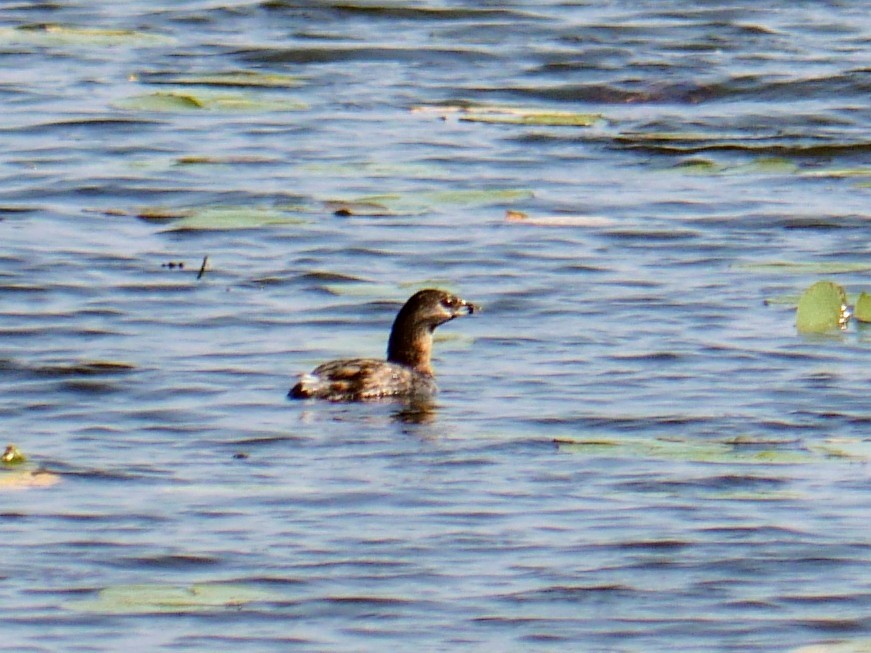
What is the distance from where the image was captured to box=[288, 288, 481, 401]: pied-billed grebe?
11.5 meters

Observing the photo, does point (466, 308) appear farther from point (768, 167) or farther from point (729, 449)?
point (768, 167)

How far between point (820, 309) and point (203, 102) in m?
8.16

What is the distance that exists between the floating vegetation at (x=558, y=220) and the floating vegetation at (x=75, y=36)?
766cm

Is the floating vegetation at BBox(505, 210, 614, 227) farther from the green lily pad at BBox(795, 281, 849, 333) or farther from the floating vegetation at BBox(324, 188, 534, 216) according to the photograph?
the green lily pad at BBox(795, 281, 849, 333)

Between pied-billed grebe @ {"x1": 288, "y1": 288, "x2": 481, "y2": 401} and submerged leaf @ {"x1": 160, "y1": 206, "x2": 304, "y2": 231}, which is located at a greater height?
pied-billed grebe @ {"x1": 288, "y1": 288, "x2": 481, "y2": 401}

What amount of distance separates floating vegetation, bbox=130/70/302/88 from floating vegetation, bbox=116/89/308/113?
373mm

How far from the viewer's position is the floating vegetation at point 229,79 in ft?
68.9

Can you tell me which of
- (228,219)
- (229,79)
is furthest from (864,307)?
(229,79)

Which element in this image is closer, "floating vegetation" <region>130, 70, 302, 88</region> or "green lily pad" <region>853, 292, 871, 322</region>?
"green lily pad" <region>853, 292, 871, 322</region>

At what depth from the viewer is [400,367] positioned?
12.1 meters

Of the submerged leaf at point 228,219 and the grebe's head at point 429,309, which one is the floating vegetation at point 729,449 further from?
the submerged leaf at point 228,219

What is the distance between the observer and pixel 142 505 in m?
9.54

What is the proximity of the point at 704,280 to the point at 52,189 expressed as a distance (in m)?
4.49

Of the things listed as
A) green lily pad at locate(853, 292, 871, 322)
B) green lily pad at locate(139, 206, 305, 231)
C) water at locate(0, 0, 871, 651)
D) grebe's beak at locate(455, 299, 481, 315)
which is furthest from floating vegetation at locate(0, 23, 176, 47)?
green lily pad at locate(853, 292, 871, 322)
